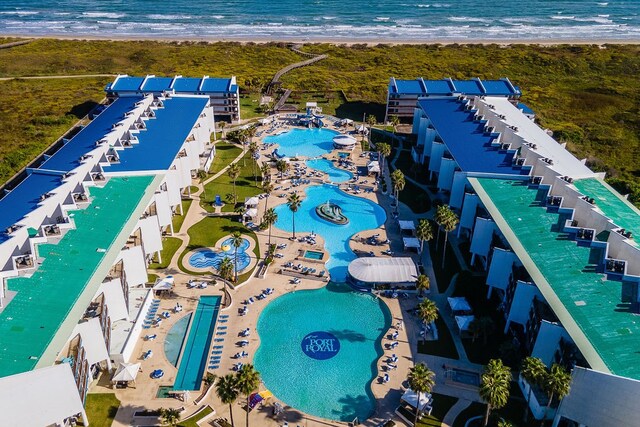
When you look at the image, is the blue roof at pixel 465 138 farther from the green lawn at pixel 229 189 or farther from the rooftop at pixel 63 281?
the rooftop at pixel 63 281

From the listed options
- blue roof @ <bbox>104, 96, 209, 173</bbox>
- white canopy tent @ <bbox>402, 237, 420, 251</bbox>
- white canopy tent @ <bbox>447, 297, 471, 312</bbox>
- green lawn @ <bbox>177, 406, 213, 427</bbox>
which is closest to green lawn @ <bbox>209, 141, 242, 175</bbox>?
blue roof @ <bbox>104, 96, 209, 173</bbox>

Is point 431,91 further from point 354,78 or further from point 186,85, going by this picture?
point 186,85

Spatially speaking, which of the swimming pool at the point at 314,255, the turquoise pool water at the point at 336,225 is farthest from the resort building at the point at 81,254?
the swimming pool at the point at 314,255

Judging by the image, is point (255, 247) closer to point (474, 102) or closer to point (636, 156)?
point (474, 102)

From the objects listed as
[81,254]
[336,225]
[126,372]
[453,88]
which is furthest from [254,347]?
[453,88]

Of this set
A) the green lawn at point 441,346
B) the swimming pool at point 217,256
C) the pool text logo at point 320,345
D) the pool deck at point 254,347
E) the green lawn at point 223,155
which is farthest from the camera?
the green lawn at point 223,155
